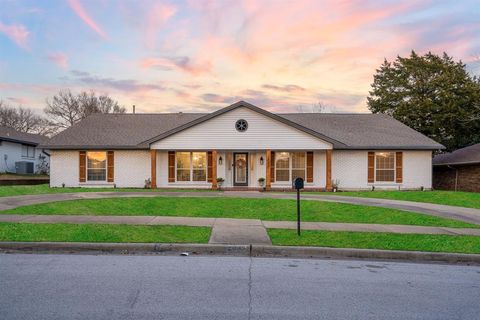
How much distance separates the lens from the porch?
81.9 ft

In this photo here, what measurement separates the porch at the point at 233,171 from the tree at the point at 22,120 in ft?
159

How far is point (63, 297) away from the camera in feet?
17.0

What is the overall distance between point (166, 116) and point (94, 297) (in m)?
26.1

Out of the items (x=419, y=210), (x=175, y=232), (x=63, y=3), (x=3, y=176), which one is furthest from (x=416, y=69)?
(x=3, y=176)

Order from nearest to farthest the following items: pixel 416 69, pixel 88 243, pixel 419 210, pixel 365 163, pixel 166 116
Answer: pixel 88 243, pixel 419 210, pixel 365 163, pixel 166 116, pixel 416 69

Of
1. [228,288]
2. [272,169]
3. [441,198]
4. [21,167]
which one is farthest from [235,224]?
[21,167]

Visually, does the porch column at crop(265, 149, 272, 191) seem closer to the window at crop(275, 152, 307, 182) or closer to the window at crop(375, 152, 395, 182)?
the window at crop(275, 152, 307, 182)

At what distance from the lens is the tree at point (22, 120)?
65438 mm

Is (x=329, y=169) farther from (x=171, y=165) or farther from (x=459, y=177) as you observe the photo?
(x=459, y=177)

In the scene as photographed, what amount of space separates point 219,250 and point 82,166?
745 inches

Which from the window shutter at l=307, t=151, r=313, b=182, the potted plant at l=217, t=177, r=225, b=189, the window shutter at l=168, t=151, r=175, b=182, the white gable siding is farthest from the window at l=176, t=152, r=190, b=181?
the window shutter at l=307, t=151, r=313, b=182

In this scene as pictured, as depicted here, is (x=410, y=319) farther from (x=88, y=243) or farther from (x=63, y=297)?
(x=88, y=243)

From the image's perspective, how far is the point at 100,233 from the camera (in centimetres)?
914

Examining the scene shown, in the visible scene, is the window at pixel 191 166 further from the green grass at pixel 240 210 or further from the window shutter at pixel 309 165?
the green grass at pixel 240 210
